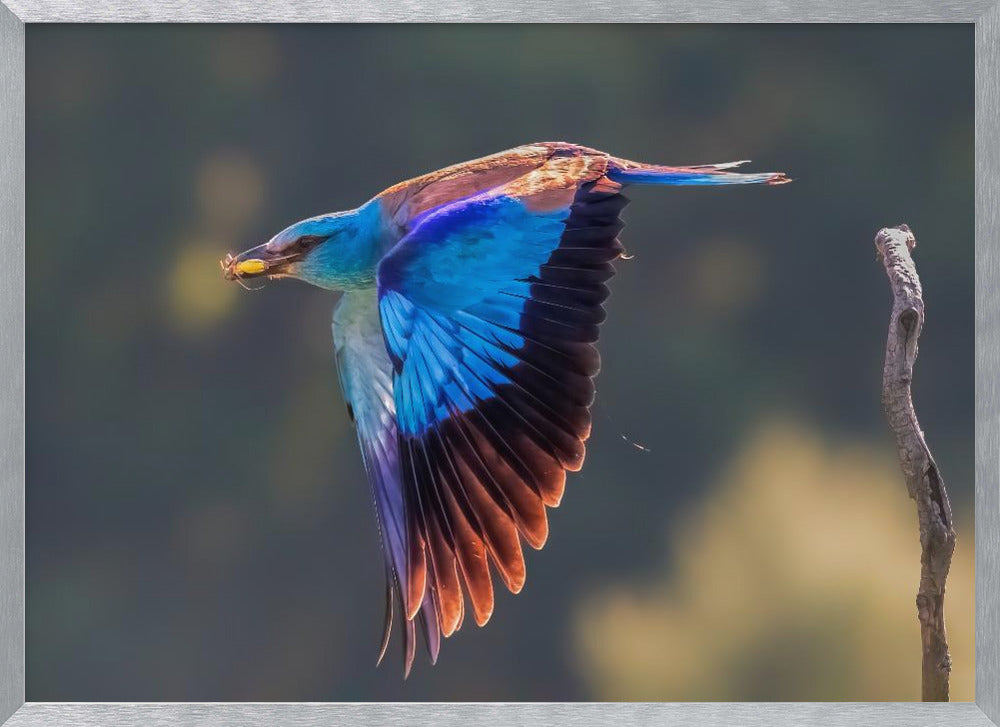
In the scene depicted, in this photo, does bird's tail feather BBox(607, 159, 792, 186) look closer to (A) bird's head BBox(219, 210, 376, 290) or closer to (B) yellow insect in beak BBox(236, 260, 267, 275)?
(A) bird's head BBox(219, 210, 376, 290)

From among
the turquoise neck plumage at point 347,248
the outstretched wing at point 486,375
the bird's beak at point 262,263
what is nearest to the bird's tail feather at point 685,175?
the outstretched wing at point 486,375

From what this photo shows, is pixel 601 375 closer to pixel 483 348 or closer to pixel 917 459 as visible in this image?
pixel 483 348

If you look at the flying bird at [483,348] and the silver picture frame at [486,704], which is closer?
the flying bird at [483,348]

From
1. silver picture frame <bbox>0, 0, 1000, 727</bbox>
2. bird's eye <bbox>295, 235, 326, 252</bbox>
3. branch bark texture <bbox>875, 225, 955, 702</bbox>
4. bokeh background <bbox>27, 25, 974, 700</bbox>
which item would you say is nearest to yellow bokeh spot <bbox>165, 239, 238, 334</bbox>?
bokeh background <bbox>27, 25, 974, 700</bbox>

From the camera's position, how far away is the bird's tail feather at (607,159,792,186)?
6.85ft

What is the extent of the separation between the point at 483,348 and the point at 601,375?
0.66 ft

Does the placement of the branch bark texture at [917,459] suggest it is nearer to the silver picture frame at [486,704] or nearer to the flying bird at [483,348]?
the silver picture frame at [486,704]

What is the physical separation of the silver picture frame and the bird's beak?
0.99 ft

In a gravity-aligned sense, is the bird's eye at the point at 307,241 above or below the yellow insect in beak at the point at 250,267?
above

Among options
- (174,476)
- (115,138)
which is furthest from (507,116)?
(174,476)

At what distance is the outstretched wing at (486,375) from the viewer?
196 centimetres

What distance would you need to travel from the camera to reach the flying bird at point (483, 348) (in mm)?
1957

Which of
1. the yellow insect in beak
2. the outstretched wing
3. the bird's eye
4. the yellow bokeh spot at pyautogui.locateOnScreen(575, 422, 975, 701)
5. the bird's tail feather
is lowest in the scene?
the yellow bokeh spot at pyautogui.locateOnScreen(575, 422, 975, 701)

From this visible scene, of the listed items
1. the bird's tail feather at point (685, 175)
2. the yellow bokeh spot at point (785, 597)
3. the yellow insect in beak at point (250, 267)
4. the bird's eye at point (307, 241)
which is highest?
Answer: the bird's tail feather at point (685, 175)
